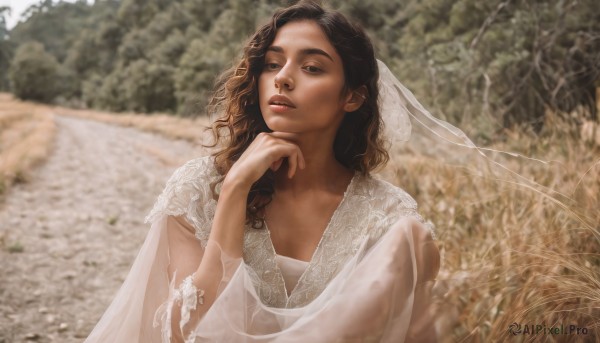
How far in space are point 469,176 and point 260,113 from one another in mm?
1921

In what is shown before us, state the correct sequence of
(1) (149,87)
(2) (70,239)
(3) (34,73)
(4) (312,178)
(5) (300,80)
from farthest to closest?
(1) (149,87) → (3) (34,73) → (2) (70,239) → (4) (312,178) → (5) (300,80)

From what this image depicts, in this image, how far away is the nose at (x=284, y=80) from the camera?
199 cm

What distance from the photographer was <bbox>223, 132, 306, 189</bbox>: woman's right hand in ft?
6.19

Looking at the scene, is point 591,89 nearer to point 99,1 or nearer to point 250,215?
point 250,215

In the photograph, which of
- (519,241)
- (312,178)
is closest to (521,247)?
(519,241)

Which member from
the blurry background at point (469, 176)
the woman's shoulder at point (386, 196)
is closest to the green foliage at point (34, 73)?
the blurry background at point (469, 176)

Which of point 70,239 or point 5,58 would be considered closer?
point 70,239

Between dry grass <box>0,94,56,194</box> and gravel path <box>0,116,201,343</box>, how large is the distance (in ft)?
0.62

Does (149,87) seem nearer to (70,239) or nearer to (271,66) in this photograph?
(70,239)

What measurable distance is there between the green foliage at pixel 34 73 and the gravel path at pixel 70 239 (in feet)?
31.7

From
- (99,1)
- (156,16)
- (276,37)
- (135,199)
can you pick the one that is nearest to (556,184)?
(276,37)

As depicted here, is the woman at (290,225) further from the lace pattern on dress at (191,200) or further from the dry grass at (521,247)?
the dry grass at (521,247)

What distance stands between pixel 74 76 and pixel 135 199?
79.7ft

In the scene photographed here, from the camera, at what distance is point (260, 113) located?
7.68 feet
